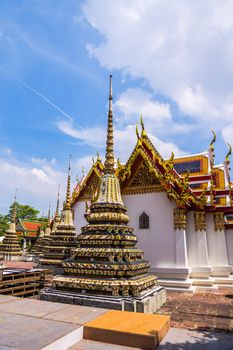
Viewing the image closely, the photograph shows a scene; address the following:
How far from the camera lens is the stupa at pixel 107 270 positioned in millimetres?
5594

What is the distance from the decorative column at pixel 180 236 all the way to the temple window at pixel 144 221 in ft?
4.21

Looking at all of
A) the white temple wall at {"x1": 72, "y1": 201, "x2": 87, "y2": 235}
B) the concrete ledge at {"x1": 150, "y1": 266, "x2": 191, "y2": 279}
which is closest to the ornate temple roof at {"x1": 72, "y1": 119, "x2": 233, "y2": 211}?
the concrete ledge at {"x1": 150, "y1": 266, "x2": 191, "y2": 279}

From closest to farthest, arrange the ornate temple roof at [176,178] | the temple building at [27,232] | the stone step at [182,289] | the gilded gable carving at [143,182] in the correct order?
the stone step at [182,289] < the ornate temple roof at [176,178] < the gilded gable carving at [143,182] < the temple building at [27,232]

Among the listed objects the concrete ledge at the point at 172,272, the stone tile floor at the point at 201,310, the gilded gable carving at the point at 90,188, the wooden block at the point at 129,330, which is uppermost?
the gilded gable carving at the point at 90,188

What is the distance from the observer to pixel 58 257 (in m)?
12.5

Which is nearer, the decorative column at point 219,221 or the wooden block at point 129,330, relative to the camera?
the wooden block at point 129,330

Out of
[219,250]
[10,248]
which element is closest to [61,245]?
[219,250]

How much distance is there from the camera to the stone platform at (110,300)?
17.3ft

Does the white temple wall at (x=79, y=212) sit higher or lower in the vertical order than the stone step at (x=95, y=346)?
higher

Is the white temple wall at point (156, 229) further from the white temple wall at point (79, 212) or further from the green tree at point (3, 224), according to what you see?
the green tree at point (3, 224)

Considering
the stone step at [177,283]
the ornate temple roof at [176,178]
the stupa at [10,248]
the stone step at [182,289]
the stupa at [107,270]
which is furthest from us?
the stupa at [10,248]

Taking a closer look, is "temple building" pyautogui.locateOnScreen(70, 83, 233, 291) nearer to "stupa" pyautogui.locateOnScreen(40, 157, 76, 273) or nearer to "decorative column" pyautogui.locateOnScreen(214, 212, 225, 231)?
"decorative column" pyautogui.locateOnScreen(214, 212, 225, 231)

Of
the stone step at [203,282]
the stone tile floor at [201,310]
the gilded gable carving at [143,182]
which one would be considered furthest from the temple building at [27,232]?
the stone tile floor at [201,310]

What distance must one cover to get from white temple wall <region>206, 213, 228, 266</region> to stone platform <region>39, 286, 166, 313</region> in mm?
6066
